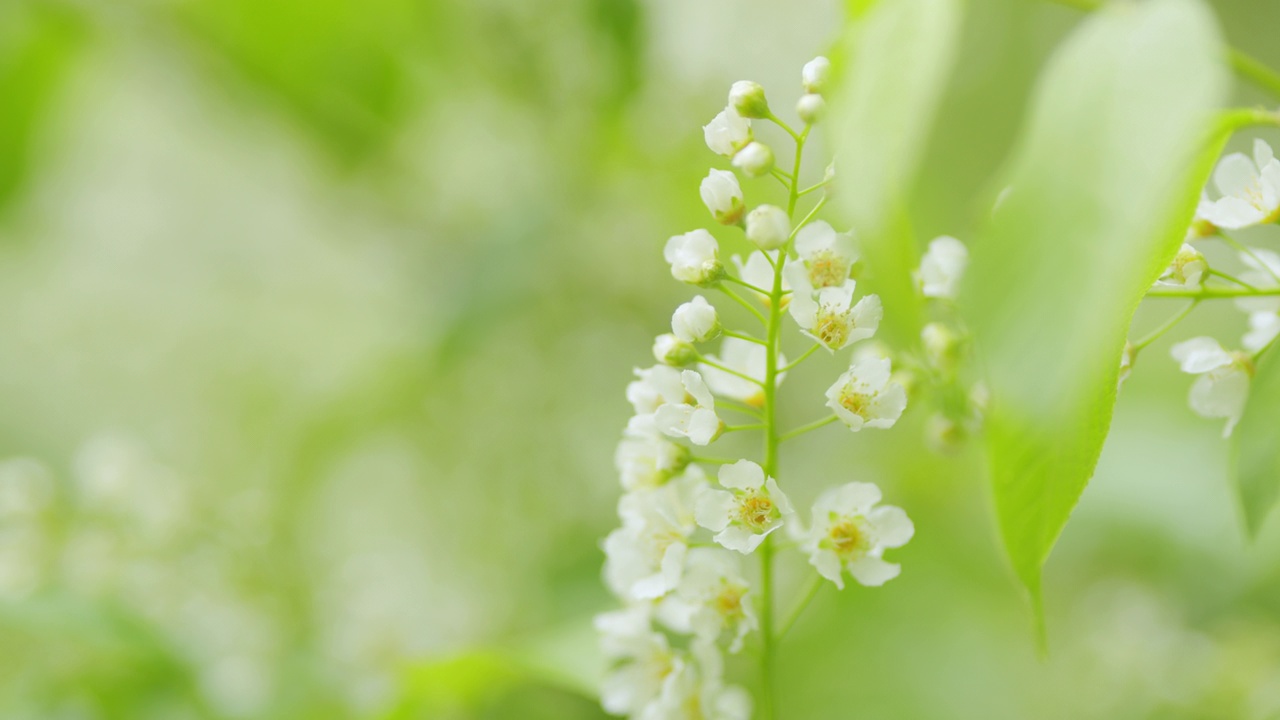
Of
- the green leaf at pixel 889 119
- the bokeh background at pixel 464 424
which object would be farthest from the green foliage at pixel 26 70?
the green leaf at pixel 889 119

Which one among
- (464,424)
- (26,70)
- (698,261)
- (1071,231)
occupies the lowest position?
(1071,231)

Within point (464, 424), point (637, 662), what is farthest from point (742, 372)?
point (464, 424)

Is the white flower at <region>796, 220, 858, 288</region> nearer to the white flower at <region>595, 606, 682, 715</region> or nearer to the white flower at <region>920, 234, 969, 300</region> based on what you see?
the white flower at <region>920, 234, 969, 300</region>

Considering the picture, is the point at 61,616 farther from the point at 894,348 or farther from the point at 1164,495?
the point at 1164,495

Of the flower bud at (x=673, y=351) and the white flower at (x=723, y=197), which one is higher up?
the white flower at (x=723, y=197)

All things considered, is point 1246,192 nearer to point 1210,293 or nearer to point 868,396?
point 1210,293

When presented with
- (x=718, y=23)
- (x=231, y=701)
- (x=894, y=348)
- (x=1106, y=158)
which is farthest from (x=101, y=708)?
(x=718, y=23)

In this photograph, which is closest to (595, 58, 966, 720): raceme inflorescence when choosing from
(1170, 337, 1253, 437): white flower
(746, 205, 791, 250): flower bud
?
(746, 205, 791, 250): flower bud

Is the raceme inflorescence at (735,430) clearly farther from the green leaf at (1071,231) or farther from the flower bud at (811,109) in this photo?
the green leaf at (1071,231)
